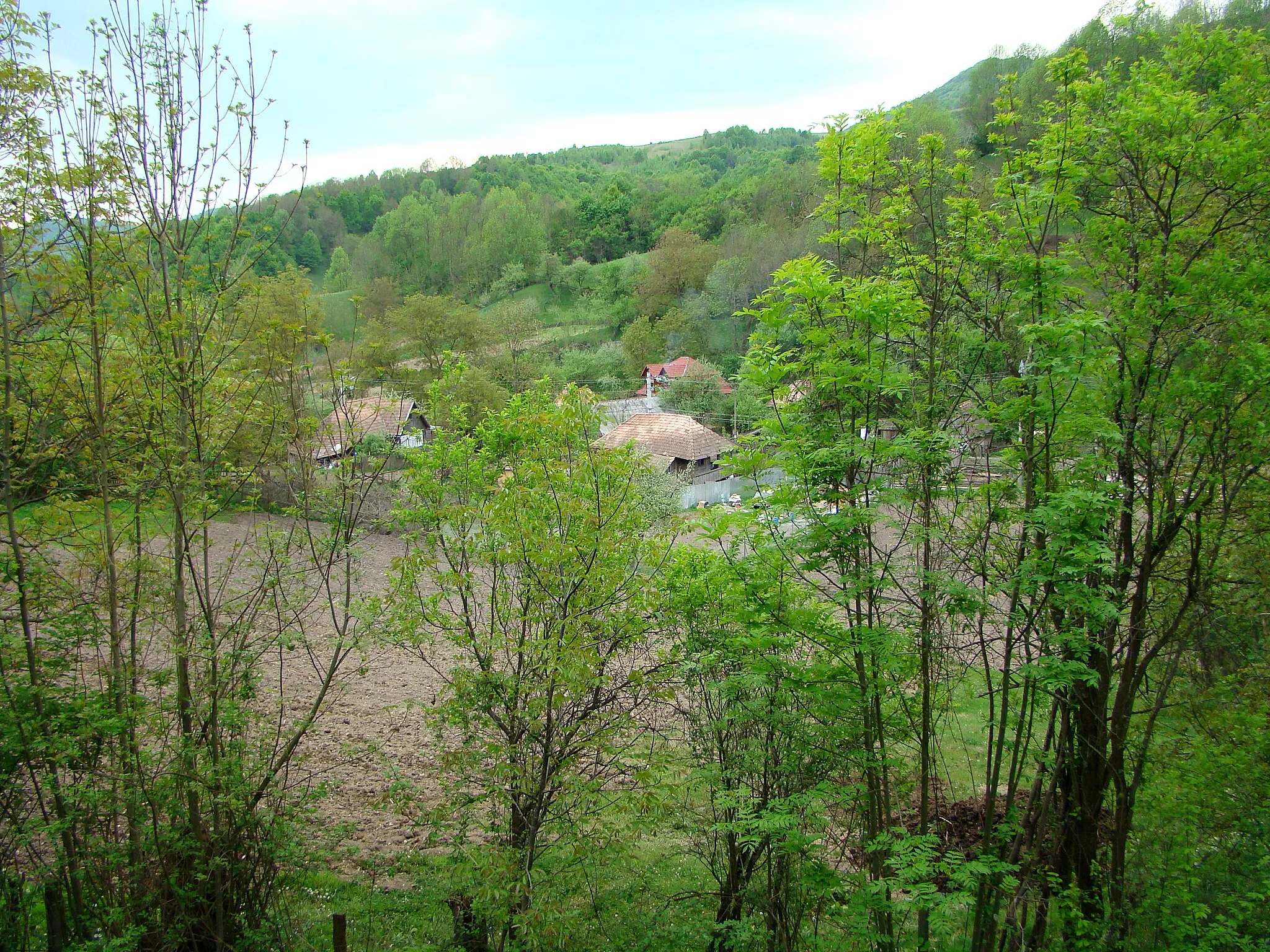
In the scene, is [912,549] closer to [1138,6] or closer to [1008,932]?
[1008,932]

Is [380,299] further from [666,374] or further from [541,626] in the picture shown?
[541,626]

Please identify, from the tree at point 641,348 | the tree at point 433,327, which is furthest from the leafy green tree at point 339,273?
the tree at point 433,327

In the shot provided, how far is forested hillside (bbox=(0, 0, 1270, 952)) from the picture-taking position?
451cm

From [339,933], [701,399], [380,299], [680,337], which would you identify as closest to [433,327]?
[701,399]

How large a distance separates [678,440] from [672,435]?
0.46 metres

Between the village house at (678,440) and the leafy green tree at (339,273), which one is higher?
the leafy green tree at (339,273)

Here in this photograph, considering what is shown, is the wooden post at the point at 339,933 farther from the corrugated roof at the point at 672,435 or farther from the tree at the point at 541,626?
the corrugated roof at the point at 672,435

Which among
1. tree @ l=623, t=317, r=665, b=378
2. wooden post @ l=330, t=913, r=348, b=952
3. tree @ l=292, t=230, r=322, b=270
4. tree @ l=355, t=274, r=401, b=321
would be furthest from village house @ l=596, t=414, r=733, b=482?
tree @ l=292, t=230, r=322, b=270

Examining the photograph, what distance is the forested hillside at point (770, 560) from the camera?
14.8ft

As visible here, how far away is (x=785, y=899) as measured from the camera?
5.11 metres

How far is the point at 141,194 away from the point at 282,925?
5.30 metres

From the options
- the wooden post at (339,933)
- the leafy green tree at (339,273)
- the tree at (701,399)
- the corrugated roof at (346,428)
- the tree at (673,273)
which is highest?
the leafy green tree at (339,273)

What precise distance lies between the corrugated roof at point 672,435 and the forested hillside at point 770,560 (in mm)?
23203

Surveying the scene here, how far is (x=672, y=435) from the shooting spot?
99.9 feet
